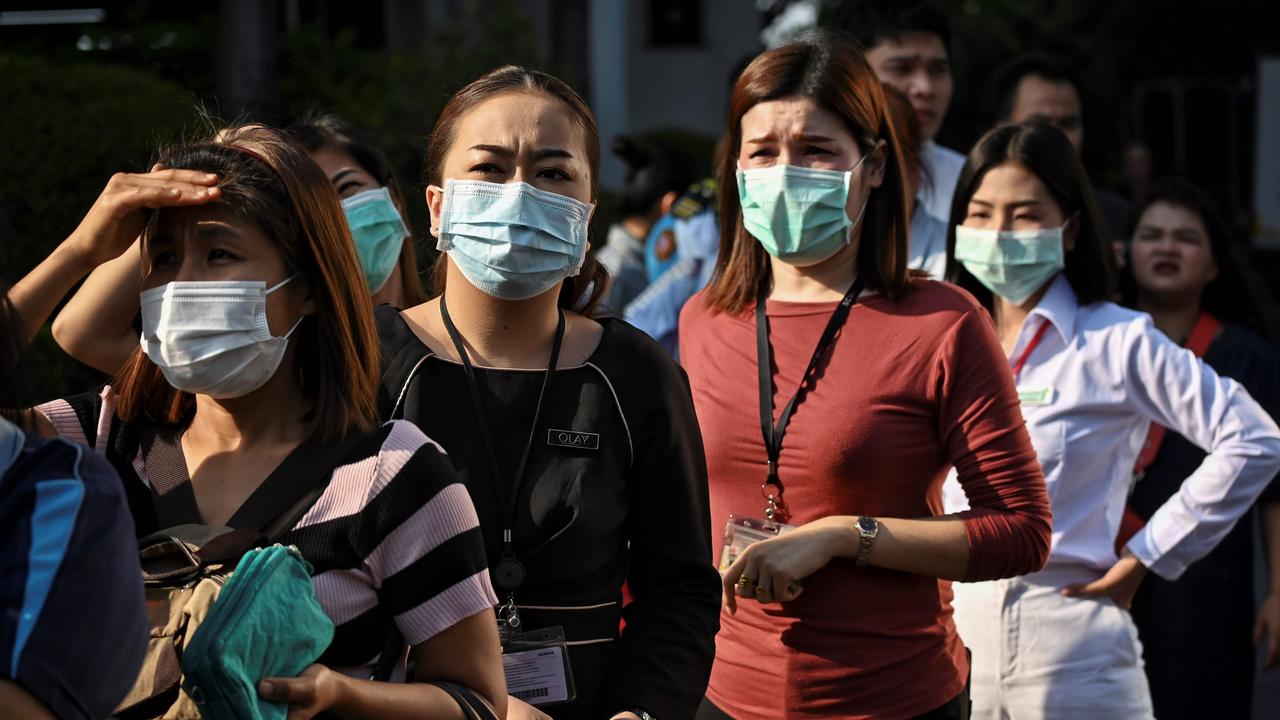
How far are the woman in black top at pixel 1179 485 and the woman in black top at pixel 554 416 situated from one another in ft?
8.78

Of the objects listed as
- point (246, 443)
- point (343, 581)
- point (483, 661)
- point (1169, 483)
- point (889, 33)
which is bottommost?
point (1169, 483)

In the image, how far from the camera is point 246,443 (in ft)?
7.99

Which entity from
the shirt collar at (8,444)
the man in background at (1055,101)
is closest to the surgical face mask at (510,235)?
the shirt collar at (8,444)

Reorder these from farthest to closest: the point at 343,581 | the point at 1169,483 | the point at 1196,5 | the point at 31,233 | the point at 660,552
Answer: the point at 1196,5 < the point at 31,233 < the point at 1169,483 < the point at 660,552 < the point at 343,581

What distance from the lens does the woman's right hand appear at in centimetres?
241

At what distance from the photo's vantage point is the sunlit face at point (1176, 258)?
541 cm

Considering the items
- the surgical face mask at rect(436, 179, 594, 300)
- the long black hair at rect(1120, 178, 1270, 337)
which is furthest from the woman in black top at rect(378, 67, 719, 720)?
the long black hair at rect(1120, 178, 1270, 337)

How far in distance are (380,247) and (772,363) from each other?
1210 mm

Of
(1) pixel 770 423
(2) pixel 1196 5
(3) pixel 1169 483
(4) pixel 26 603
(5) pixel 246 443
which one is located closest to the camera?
(4) pixel 26 603

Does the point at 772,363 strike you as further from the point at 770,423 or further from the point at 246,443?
the point at 246,443

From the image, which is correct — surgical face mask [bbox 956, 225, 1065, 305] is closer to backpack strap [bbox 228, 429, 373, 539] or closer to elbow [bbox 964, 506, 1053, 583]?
elbow [bbox 964, 506, 1053, 583]

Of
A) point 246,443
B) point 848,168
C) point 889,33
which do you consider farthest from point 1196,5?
point 246,443

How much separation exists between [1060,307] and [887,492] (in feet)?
3.89

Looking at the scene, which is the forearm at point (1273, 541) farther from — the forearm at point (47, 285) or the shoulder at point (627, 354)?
the forearm at point (47, 285)
